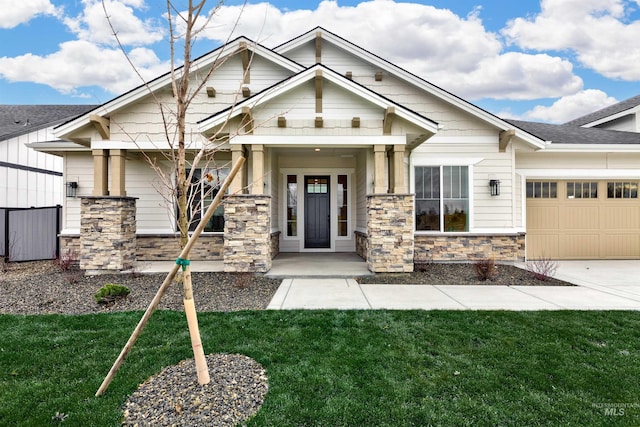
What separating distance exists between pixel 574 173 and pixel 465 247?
4181mm

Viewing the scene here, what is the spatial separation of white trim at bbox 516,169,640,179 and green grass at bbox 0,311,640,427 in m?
5.80

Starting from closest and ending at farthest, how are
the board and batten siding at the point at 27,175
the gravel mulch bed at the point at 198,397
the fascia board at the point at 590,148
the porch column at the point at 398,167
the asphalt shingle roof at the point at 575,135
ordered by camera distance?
1. the gravel mulch bed at the point at 198,397
2. the porch column at the point at 398,167
3. the fascia board at the point at 590,148
4. the asphalt shingle roof at the point at 575,135
5. the board and batten siding at the point at 27,175

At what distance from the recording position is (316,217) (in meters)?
11.2

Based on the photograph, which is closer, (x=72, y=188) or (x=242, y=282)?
(x=242, y=282)

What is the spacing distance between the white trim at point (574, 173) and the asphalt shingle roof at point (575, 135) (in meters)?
0.84

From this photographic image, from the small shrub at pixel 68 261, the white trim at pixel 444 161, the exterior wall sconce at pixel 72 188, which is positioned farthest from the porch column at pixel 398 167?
the exterior wall sconce at pixel 72 188

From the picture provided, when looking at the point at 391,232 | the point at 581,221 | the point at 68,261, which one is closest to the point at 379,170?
the point at 391,232

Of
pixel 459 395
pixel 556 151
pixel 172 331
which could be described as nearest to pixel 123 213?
pixel 172 331

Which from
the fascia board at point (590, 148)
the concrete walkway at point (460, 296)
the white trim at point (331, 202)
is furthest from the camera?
the white trim at point (331, 202)

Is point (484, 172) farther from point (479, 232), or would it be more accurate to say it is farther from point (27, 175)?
point (27, 175)

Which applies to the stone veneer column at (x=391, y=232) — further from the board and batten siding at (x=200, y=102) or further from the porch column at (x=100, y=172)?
the porch column at (x=100, y=172)

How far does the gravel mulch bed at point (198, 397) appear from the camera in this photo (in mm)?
2373

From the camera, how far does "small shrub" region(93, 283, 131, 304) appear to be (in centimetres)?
514

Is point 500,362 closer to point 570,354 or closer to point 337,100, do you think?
point 570,354
